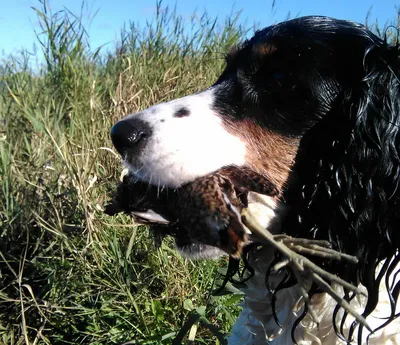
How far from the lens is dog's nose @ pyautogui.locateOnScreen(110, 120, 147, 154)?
5.32 ft

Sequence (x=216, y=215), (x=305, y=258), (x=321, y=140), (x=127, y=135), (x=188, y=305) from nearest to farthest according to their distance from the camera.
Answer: (x=305, y=258)
(x=216, y=215)
(x=127, y=135)
(x=321, y=140)
(x=188, y=305)

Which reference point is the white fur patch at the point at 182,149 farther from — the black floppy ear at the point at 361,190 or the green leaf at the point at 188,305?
the green leaf at the point at 188,305

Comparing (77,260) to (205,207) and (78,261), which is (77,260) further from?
(205,207)

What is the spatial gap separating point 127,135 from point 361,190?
78cm

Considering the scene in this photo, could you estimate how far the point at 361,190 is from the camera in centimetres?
173

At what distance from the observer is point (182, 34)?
479 centimetres

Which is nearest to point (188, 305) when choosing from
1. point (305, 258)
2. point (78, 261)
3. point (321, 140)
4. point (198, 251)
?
point (78, 261)

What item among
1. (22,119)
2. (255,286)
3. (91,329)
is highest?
(255,286)

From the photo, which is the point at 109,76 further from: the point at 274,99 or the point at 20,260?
the point at 274,99

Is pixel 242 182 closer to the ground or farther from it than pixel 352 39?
closer to the ground

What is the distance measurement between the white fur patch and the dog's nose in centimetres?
3

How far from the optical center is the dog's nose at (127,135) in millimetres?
1622

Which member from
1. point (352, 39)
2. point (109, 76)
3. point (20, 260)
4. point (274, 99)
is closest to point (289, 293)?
point (274, 99)

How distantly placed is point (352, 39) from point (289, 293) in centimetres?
94
